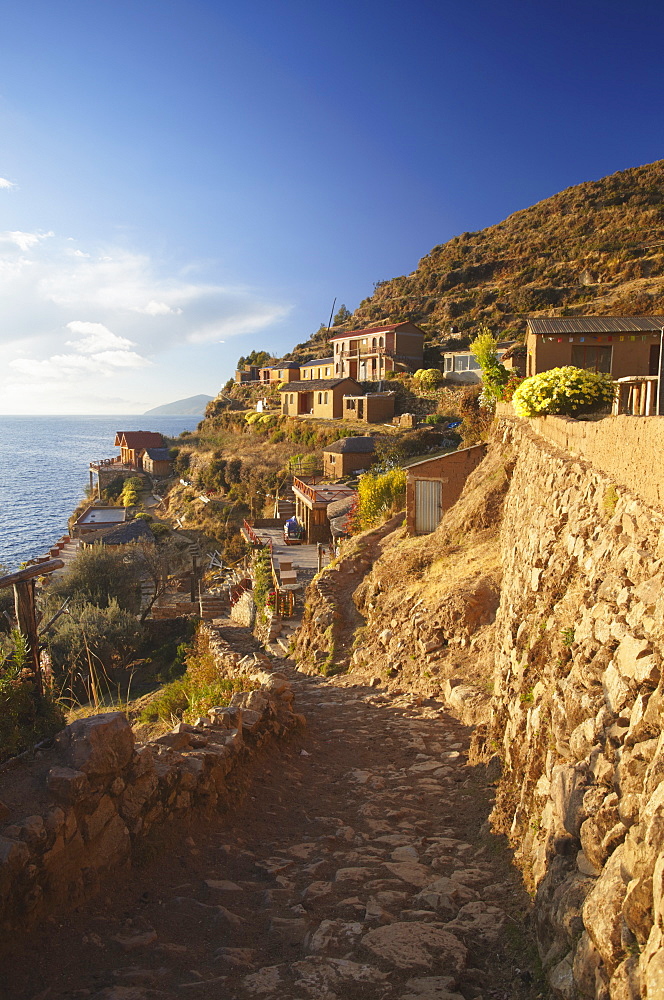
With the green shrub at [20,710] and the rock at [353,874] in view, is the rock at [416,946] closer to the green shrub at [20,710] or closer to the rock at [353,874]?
the rock at [353,874]

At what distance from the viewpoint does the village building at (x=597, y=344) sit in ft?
58.3

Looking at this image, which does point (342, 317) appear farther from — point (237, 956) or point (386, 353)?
point (237, 956)

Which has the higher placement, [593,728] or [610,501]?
[610,501]

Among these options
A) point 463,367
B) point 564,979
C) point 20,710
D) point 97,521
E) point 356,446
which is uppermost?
point 463,367

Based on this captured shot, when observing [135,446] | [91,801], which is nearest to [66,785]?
[91,801]

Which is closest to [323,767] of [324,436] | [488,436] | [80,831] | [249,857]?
[249,857]

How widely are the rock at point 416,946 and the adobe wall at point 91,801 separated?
2.23 meters

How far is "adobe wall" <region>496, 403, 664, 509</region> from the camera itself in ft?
15.9

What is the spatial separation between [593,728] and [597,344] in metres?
16.7

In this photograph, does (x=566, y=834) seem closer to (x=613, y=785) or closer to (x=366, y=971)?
(x=613, y=785)

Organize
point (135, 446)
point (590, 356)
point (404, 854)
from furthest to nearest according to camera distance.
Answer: point (135, 446)
point (590, 356)
point (404, 854)

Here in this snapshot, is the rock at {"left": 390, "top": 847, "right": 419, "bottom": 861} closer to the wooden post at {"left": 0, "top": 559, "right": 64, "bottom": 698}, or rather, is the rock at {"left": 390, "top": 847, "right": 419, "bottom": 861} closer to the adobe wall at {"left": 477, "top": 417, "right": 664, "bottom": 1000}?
the adobe wall at {"left": 477, "top": 417, "right": 664, "bottom": 1000}

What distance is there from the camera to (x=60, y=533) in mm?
56625

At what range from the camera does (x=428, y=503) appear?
17.0 m
